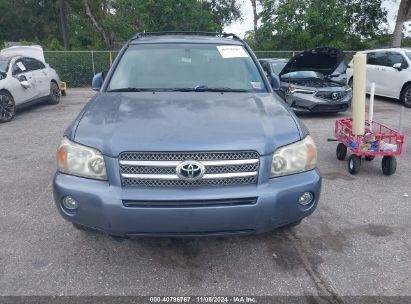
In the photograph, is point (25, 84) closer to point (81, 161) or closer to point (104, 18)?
point (81, 161)

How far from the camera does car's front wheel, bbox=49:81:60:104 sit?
11.7 metres

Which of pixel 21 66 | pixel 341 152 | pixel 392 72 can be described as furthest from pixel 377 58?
pixel 21 66

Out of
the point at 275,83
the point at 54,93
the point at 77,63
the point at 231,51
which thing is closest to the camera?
the point at 231,51

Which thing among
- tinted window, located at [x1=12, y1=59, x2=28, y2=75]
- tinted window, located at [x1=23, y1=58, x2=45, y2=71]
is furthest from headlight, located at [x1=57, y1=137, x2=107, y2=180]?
tinted window, located at [x1=23, y1=58, x2=45, y2=71]

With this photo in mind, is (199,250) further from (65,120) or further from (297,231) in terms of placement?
(65,120)

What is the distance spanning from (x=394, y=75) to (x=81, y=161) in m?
10.9

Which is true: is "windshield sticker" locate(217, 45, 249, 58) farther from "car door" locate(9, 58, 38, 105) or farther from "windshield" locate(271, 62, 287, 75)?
"car door" locate(9, 58, 38, 105)

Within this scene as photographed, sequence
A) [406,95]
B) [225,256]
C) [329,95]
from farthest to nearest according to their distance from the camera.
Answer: [406,95], [329,95], [225,256]

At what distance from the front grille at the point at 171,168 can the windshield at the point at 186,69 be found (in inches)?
48.8

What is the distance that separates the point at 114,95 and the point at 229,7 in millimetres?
34895

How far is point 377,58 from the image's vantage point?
12.2 meters

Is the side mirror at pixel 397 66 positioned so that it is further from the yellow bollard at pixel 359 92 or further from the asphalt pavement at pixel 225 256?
the asphalt pavement at pixel 225 256

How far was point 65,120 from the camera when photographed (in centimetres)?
941

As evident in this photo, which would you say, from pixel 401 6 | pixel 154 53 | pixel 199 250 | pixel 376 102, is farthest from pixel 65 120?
pixel 401 6
